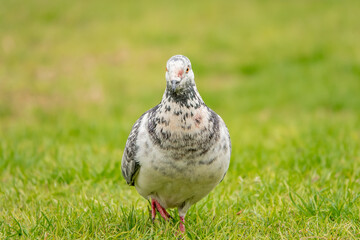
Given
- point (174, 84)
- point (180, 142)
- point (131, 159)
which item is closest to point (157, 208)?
point (131, 159)

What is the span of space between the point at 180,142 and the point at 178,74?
515 millimetres

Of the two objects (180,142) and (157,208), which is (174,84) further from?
(157,208)

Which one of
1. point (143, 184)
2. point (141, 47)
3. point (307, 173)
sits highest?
point (141, 47)

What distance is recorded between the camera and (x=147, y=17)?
16.8 m

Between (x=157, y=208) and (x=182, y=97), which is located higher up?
(x=182, y=97)

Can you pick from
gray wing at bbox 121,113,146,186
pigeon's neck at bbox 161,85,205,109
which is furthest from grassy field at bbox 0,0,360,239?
pigeon's neck at bbox 161,85,205,109

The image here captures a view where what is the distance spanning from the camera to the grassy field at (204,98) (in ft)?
13.9

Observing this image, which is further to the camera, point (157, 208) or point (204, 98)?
point (204, 98)

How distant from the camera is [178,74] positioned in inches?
138

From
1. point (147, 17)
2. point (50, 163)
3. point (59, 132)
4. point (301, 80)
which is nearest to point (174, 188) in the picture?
point (50, 163)

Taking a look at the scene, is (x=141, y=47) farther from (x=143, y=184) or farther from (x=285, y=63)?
(x=143, y=184)

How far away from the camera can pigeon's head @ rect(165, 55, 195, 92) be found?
3.47m

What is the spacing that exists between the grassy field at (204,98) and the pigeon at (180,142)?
1.54 feet

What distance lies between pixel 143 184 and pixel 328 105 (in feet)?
23.6
